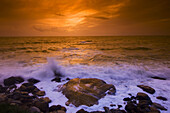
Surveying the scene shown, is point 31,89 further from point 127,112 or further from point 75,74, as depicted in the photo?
point 127,112

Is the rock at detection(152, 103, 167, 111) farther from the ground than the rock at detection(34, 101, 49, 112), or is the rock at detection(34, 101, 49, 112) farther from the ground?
the rock at detection(34, 101, 49, 112)

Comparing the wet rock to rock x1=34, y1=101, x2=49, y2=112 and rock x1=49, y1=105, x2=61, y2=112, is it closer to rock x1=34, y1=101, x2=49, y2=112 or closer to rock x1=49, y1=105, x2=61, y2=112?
rock x1=34, y1=101, x2=49, y2=112

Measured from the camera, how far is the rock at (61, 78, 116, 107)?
3838 millimetres

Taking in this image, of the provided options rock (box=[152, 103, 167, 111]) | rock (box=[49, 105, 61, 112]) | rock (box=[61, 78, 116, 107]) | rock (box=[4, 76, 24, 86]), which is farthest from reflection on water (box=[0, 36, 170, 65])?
rock (box=[49, 105, 61, 112])

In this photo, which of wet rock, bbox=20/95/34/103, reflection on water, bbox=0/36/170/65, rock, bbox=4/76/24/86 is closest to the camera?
wet rock, bbox=20/95/34/103

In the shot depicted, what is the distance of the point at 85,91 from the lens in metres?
4.22

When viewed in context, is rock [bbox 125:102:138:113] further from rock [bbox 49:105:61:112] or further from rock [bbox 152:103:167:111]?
rock [bbox 49:105:61:112]

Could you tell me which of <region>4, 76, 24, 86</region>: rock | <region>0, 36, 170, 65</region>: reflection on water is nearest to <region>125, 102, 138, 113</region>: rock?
<region>4, 76, 24, 86</region>: rock

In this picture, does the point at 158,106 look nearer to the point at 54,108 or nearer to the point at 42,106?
the point at 54,108

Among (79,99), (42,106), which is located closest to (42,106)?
(42,106)

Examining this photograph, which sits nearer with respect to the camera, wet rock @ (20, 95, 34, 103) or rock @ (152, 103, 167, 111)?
rock @ (152, 103, 167, 111)

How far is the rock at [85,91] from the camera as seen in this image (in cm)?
384

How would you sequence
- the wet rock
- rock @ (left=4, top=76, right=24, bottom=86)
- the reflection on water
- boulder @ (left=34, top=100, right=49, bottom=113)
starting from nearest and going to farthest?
1. boulder @ (left=34, top=100, right=49, bottom=113)
2. the wet rock
3. rock @ (left=4, top=76, right=24, bottom=86)
4. the reflection on water

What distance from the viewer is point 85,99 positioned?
3869 mm
